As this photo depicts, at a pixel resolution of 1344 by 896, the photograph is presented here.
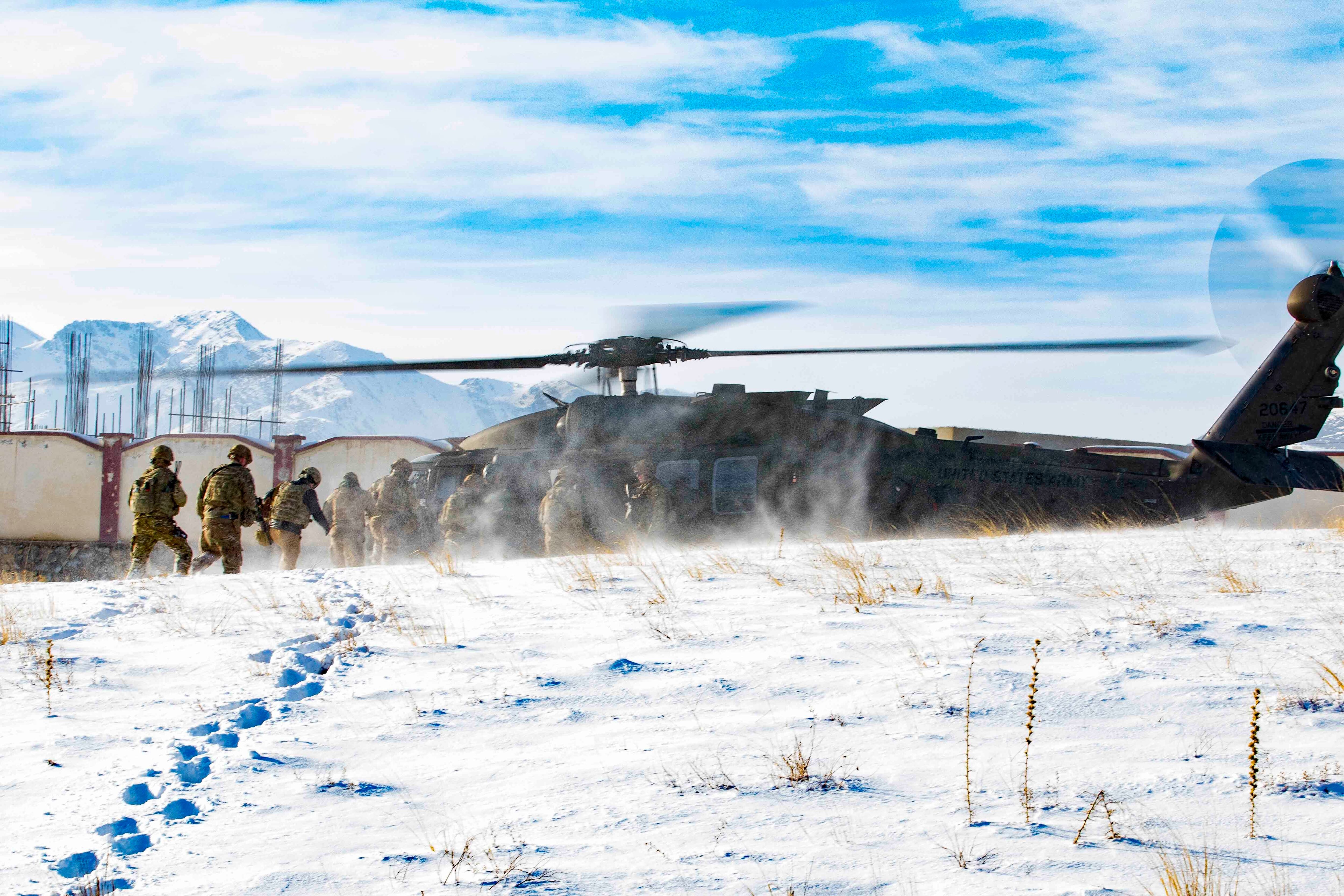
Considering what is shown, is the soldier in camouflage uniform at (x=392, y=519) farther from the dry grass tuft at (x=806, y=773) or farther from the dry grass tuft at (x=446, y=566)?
the dry grass tuft at (x=806, y=773)

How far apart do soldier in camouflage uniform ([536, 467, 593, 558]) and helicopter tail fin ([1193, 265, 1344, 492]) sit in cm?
729

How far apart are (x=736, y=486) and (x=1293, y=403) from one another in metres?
6.74

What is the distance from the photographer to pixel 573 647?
4.79 m

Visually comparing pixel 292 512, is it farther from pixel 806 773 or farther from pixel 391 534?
pixel 806 773

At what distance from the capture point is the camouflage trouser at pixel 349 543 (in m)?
13.0

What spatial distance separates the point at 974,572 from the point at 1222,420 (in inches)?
274

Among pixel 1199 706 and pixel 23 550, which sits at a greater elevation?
pixel 1199 706

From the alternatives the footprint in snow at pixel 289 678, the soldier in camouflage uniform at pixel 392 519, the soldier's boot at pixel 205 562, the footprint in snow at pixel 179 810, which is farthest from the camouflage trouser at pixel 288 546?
the footprint in snow at pixel 179 810

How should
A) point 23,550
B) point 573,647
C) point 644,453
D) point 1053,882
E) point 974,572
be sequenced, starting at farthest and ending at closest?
point 23,550 → point 644,453 → point 974,572 → point 573,647 → point 1053,882

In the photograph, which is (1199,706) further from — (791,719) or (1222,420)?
(1222,420)

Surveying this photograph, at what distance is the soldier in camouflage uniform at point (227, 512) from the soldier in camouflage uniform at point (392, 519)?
63.6 inches

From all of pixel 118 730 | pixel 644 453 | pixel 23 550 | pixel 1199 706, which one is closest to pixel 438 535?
pixel 644 453

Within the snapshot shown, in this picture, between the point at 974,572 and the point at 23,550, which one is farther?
the point at 23,550

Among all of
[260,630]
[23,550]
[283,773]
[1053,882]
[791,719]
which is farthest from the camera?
[23,550]
